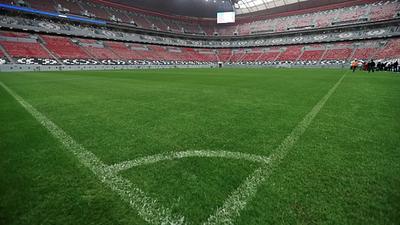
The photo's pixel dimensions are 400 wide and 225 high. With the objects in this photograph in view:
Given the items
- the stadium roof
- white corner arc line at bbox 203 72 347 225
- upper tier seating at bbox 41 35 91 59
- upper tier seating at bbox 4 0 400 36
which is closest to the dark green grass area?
white corner arc line at bbox 203 72 347 225

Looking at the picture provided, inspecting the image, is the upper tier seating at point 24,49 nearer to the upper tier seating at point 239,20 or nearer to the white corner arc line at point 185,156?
the upper tier seating at point 239,20

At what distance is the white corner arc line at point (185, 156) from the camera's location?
2.32 m

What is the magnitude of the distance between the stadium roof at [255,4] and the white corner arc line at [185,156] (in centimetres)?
6039

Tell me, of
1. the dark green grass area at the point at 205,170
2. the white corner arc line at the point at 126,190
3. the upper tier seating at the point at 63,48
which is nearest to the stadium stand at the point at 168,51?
the upper tier seating at the point at 63,48

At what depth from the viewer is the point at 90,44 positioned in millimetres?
43125

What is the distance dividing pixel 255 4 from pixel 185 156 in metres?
64.1

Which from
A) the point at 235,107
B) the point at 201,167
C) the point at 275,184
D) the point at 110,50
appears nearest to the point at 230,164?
the point at 201,167

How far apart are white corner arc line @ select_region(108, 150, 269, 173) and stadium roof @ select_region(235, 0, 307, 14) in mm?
60390

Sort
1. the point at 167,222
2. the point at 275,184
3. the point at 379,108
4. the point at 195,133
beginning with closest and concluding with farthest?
the point at 167,222
the point at 275,184
the point at 195,133
the point at 379,108

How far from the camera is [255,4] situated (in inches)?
2261

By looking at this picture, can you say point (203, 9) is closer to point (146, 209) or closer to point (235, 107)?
point (235, 107)

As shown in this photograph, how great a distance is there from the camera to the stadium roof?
53.8 m

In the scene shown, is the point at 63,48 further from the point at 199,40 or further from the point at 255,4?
the point at 255,4

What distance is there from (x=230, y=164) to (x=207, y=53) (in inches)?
2594
